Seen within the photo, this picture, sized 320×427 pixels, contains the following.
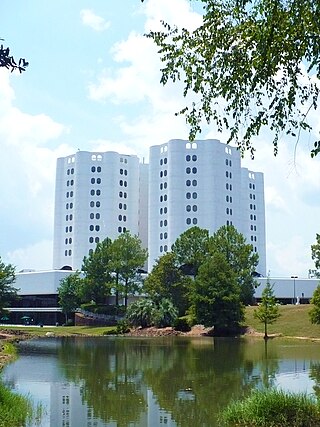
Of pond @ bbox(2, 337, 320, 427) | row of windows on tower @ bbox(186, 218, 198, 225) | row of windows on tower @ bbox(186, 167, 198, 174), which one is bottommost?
pond @ bbox(2, 337, 320, 427)

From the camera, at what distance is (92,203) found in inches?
5182

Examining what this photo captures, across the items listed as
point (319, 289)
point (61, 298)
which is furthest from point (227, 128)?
point (61, 298)

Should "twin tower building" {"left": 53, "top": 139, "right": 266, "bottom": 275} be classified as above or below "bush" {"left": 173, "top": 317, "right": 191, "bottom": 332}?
above

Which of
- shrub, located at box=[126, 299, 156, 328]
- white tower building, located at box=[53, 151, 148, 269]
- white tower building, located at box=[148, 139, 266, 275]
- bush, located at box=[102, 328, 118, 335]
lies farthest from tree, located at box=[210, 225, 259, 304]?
white tower building, located at box=[53, 151, 148, 269]

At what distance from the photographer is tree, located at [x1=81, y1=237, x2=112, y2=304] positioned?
297 feet

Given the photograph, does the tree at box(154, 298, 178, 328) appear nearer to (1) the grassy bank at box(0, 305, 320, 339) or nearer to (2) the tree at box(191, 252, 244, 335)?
(2) the tree at box(191, 252, 244, 335)

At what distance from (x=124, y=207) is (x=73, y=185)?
12847 millimetres

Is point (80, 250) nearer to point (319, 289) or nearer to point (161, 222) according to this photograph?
point (161, 222)

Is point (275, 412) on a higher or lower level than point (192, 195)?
lower

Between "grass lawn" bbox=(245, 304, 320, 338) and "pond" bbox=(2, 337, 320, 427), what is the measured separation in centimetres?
2255

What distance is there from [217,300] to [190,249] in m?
17.9

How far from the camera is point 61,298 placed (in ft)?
308

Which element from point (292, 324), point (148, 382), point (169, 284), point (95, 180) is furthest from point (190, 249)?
point (148, 382)

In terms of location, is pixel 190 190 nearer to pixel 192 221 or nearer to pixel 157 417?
pixel 192 221
